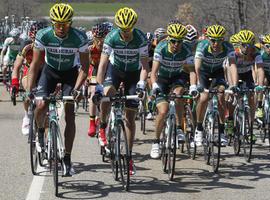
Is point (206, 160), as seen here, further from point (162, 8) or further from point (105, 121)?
point (162, 8)

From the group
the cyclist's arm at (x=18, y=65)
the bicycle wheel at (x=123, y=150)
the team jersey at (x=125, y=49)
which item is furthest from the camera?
the cyclist's arm at (x=18, y=65)

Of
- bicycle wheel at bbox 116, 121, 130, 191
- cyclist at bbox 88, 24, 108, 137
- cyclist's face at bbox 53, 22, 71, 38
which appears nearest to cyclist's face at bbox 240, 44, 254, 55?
cyclist at bbox 88, 24, 108, 137

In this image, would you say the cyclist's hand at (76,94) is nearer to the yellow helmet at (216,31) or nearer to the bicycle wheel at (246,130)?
the yellow helmet at (216,31)

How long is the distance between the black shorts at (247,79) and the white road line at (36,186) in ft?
13.9

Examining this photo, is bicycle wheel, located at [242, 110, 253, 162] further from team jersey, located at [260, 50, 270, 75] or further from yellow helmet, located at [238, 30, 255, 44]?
team jersey, located at [260, 50, 270, 75]

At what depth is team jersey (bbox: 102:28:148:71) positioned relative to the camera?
30.4 ft

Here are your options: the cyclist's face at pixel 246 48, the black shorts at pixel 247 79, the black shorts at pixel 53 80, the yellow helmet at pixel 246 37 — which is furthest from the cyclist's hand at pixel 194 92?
the black shorts at pixel 247 79

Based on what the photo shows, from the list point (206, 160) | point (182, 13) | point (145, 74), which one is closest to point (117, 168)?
point (145, 74)

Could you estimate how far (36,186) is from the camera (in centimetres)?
841

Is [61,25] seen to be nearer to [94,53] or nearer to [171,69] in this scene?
[171,69]

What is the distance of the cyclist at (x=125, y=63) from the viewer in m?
9.01

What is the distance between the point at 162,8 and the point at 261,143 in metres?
60.4

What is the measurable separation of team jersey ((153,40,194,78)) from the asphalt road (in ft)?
4.67

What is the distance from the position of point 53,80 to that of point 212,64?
2991 millimetres
